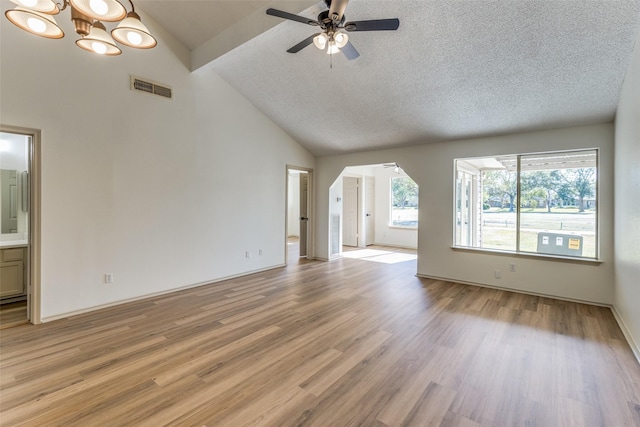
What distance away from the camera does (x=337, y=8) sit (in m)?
2.35

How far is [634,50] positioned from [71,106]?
5972mm

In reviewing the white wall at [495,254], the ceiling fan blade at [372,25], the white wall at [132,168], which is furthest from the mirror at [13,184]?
the white wall at [495,254]

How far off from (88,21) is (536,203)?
5.70m

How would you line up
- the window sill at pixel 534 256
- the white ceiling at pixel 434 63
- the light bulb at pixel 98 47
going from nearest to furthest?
the light bulb at pixel 98 47, the white ceiling at pixel 434 63, the window sill at pixel 534 256

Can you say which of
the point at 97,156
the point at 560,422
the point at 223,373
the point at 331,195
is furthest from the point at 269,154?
the point at 560,422

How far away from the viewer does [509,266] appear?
185 inches

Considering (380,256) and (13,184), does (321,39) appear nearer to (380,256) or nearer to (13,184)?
(13,184)

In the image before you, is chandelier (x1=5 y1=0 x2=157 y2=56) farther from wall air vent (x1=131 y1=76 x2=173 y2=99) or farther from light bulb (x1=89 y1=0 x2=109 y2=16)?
wall air vent (x1=131 y1=76 x2=173 y2=99)

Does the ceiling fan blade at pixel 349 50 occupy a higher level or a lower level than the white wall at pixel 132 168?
higher

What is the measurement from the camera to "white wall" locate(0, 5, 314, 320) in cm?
337

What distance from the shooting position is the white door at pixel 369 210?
9.48 meters

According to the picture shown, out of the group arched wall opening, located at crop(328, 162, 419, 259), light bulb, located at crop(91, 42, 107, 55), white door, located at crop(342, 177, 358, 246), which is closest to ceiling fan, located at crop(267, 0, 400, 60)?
light bulb, located at crop(91, 42, 107, 55)

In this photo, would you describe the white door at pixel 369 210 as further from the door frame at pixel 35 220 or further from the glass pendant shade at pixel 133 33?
the glass pendant shade at pixel 133 33

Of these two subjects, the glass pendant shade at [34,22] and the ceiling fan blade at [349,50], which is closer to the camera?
the glass pendant shade at [34,22]
